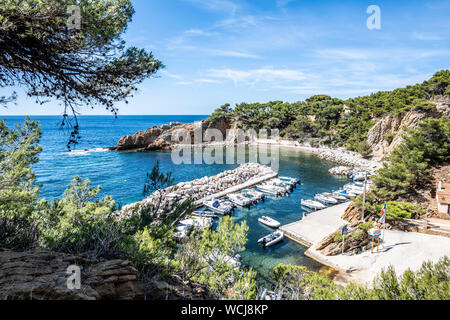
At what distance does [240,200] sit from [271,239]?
7132 millimetres

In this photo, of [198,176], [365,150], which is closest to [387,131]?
[365,150]

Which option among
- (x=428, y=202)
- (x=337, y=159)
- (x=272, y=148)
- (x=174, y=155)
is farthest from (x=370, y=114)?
(x=174, y=155)

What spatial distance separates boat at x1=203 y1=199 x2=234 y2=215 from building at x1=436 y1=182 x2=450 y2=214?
14.8 m

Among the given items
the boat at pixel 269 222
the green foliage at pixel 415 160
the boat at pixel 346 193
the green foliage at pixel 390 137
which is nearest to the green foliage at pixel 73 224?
the boat at pixel 269 222

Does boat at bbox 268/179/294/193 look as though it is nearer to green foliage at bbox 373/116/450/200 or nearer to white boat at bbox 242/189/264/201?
white boat at bbox 242/189/264/201

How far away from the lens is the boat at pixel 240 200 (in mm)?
21156

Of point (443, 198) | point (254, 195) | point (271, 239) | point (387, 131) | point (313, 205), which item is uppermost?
point (387, 131)

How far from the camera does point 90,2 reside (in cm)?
429

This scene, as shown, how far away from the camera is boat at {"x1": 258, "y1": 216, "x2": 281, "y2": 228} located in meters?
16.8

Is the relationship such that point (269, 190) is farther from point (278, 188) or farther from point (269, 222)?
point (269, 222)

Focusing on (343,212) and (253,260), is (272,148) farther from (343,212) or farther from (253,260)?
(253,260)

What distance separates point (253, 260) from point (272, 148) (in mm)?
41736

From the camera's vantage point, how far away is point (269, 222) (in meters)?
17.1

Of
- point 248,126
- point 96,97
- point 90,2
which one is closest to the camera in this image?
point 90,2
